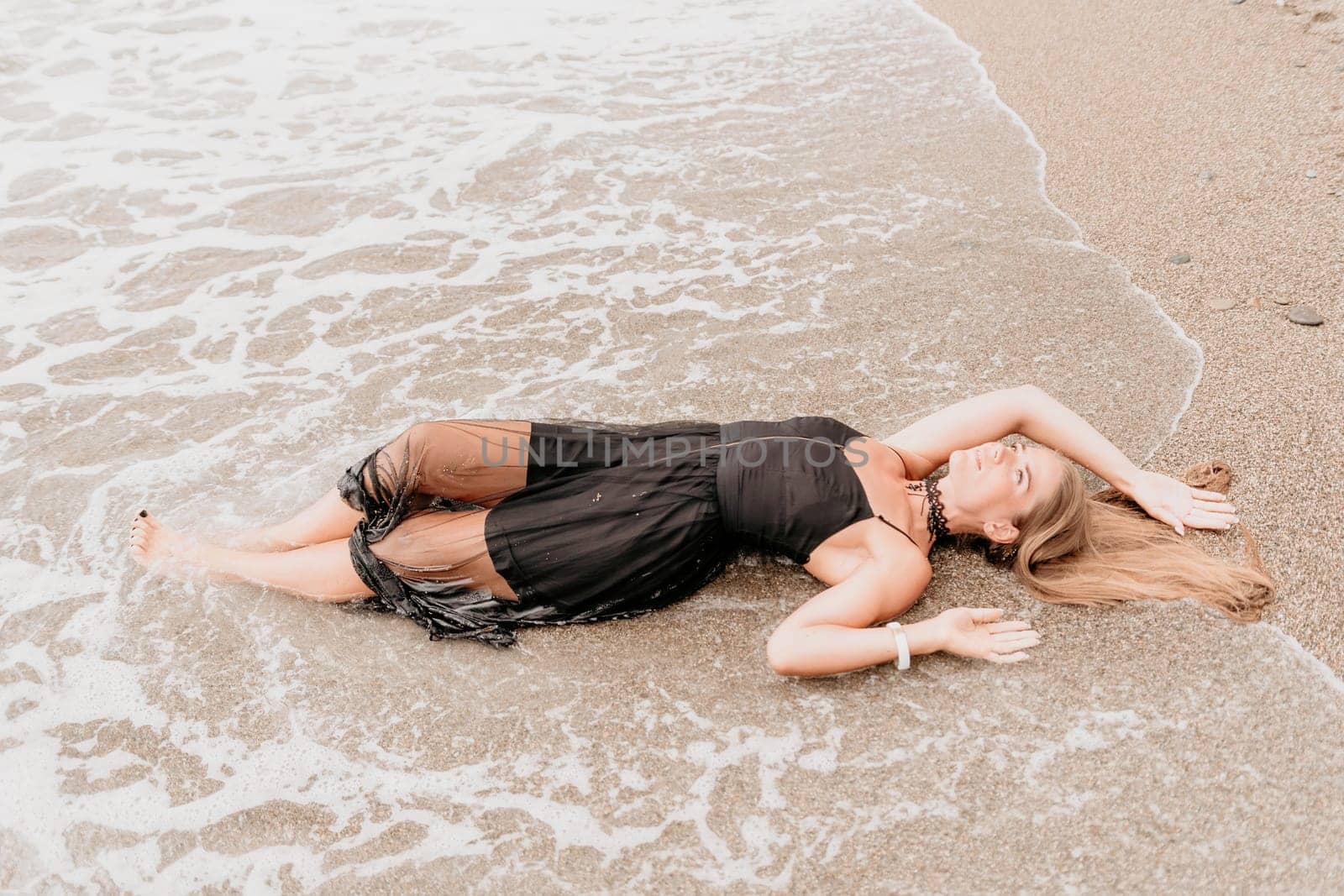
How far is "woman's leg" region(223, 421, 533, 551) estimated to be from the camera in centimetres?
316

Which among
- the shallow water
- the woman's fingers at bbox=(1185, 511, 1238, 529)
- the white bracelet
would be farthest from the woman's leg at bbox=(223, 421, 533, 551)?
the woman's fingers at bbox=(1185, 511, 1238, 529)

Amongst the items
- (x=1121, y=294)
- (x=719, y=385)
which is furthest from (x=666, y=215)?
(x=1121, y=294)

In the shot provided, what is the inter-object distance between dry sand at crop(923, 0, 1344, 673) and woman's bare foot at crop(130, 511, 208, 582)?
391 cm

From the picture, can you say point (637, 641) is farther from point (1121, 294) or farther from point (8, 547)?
point (1121, 294)

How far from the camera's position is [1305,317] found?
4.29 metres

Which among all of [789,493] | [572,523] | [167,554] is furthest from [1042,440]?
[167,554]

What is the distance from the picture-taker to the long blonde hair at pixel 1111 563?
3.14 metres

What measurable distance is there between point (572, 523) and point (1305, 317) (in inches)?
145

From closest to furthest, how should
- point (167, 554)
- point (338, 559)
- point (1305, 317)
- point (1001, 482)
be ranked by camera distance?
point (1001, 482) < point (338, 559) < point (167, 554) < point (1305, 317)

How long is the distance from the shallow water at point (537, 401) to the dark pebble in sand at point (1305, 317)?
0.55 m

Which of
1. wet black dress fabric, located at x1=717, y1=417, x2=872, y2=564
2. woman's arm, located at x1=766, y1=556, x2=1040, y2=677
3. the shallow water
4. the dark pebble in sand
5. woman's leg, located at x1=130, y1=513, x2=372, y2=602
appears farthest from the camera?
the dark pebble in sand

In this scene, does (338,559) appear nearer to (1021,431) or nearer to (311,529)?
(311,529)

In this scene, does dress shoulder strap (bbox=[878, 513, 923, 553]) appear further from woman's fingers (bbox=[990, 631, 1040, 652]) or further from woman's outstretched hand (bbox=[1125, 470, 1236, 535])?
woman's outstretched hand (bbox=[1125, 470, 1236, 535])

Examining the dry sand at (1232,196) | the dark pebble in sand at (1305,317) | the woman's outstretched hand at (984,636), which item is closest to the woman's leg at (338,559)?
the woman's outstretched hand at (984,636)
